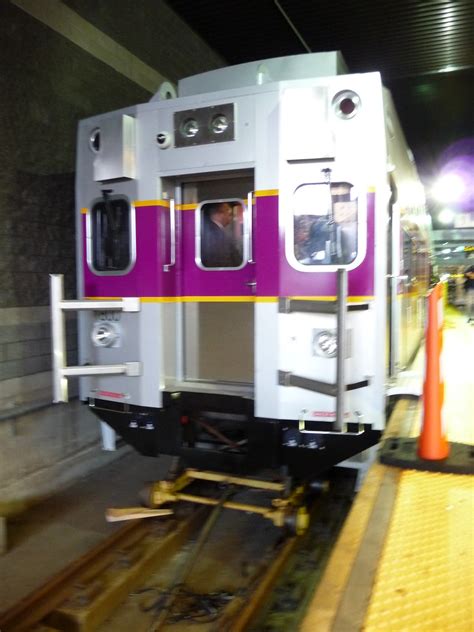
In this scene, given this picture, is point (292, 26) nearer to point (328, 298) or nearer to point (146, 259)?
point (146, 259)

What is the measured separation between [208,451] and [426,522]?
1.84m

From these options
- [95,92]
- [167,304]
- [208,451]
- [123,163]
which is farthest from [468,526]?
[95,92]

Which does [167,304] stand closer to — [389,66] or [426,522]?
[426,522]

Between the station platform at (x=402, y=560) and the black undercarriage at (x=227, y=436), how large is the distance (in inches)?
16.6

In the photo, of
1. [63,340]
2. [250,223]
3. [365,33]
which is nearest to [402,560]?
[250,223]

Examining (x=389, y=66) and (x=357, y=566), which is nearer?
(x=357, y=566)

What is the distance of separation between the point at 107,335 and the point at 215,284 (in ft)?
3.10

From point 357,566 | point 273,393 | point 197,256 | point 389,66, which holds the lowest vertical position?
point 357,566

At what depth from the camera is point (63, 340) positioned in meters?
4.04

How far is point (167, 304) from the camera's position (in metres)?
4.37

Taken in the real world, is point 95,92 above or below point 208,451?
above

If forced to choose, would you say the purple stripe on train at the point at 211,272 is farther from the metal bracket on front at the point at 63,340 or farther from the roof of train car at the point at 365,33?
the roof of train car at the point at 365,33

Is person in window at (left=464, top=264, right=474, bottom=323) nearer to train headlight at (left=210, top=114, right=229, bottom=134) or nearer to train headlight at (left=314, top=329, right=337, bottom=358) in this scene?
train headlight at (left=314, top=329, right=337, bottom=358)

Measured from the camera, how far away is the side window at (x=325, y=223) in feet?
12.5
